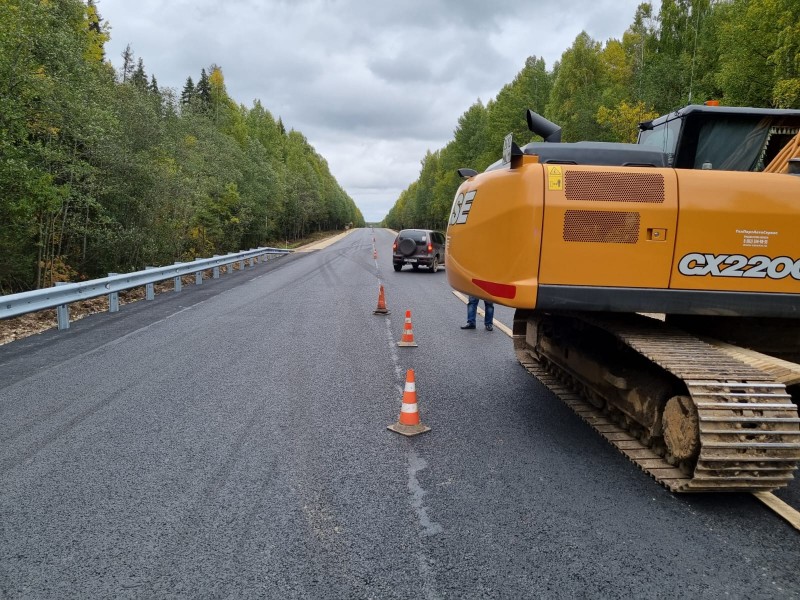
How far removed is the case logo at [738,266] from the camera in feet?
12.9

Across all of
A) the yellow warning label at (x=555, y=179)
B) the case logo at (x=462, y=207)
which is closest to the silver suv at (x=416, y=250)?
the case logo at (x=462, y=207)

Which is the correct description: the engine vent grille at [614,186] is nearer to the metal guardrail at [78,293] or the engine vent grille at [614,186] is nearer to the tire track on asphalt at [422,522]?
the tire track on asphalt at [422,522]

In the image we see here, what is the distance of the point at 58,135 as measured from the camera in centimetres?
1462

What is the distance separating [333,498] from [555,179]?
2891 millimetres

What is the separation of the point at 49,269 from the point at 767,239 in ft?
60.9

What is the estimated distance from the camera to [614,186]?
4.06 m

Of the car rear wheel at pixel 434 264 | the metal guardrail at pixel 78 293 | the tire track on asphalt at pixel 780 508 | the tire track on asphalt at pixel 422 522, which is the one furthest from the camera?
the car rear wheel at pixel 434 264

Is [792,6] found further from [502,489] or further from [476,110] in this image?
[476,110]

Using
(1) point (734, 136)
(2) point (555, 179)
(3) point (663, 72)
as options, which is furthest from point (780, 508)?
(3) point (663, 72)

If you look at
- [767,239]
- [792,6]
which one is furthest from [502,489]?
[792,6]

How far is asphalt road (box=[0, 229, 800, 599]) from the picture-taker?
8.98 ft

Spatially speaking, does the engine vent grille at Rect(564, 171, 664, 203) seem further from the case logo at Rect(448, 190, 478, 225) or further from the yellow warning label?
the case logo at Rect(448, 190, 478, 225)

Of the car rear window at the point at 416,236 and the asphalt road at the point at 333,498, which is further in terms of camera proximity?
the car rear window at the point at 416,236

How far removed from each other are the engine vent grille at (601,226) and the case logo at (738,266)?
18.1 inches
